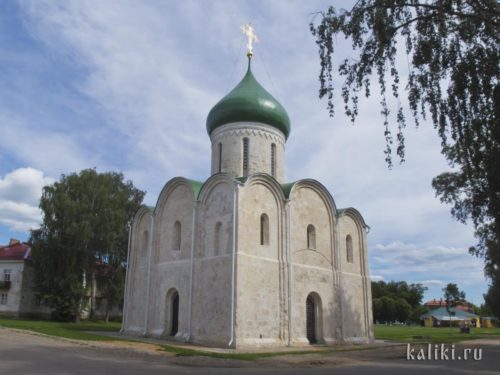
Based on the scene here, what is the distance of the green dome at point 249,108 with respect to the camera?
19875 millimetres

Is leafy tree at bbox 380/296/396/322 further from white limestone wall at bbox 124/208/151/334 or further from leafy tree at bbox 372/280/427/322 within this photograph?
white limestone wall at bbox 124/208/151/334

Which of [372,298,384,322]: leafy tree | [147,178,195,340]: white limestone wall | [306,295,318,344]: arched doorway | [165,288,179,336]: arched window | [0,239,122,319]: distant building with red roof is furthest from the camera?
[372,298,384,322]: leafy tree

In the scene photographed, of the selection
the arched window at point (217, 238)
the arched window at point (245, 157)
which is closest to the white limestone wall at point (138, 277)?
the arched window at point (217, 238)

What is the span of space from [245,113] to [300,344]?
993 cm

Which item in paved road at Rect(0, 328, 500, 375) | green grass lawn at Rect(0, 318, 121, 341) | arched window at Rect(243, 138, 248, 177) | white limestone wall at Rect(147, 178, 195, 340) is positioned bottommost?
paved road at Rect(0, 328, 500, 375)

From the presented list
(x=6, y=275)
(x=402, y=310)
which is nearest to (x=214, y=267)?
(x=6, y=275)

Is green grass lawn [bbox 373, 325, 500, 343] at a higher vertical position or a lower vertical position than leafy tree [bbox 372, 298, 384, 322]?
lower

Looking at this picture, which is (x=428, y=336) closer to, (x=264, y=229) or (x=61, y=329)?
(x=264, y=229)

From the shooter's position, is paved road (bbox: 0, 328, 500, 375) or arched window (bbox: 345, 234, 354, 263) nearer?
paved road (bbox: 0, 328, 500, 375)

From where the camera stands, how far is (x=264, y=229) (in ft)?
56.4

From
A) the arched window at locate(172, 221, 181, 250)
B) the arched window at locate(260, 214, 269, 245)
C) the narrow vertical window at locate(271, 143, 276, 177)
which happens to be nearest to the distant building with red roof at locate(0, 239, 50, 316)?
the arched window at locate(172, 221, 181, 250)

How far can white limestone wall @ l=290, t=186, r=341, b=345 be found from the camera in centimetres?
1711

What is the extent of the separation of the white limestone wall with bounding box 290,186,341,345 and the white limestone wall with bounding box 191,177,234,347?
2.79 m

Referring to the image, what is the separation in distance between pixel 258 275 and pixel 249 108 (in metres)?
7.63
